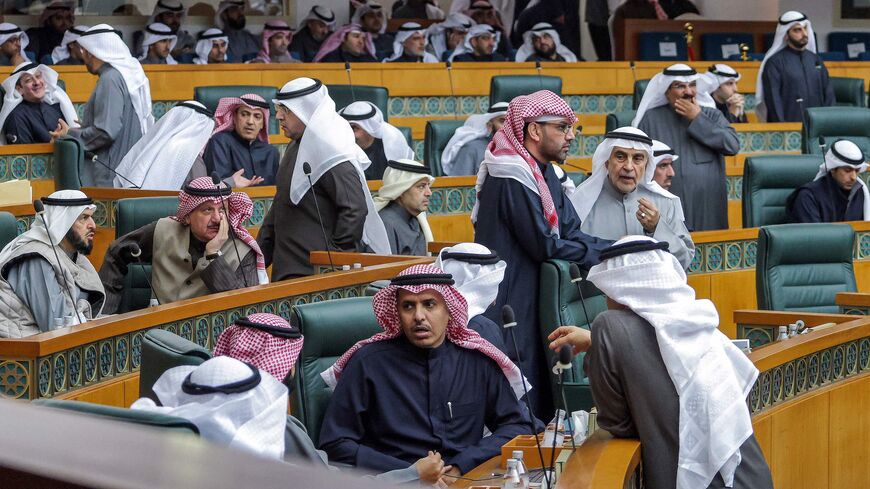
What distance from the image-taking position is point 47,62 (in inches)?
480

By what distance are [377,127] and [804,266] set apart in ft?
9.15

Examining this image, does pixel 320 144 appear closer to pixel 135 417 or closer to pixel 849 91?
pixel 135 417

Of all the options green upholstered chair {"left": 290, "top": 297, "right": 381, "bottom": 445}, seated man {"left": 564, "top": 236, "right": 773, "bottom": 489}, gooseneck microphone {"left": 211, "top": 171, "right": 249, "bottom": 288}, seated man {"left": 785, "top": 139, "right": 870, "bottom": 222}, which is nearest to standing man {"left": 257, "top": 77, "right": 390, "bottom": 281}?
gooseneck microphone {"left": 211, "top": 171, "right": 249, "bottom": 288}

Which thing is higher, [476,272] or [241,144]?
[241,144]

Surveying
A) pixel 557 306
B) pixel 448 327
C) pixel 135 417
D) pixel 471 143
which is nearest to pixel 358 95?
pixel 471 143

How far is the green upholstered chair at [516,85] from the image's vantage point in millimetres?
10359

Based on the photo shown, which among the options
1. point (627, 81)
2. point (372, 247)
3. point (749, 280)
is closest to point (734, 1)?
point (627, 81)

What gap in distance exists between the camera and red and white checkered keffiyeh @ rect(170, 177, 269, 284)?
5.55 metres

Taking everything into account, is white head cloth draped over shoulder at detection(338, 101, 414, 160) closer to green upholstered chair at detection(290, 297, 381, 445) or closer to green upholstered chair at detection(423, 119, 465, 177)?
green upholstered chair at detection(423, 119, 465, 177)

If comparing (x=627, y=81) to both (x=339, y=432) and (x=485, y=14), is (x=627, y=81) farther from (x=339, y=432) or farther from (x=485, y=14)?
(x=339, y=432)

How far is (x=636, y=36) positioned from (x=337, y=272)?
8530 millimetres

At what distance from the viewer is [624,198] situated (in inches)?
238

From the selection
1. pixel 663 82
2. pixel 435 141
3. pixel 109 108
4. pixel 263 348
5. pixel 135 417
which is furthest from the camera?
pixel 435 141

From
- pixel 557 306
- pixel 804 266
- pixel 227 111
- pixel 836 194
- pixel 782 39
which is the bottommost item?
pixel 804 266
